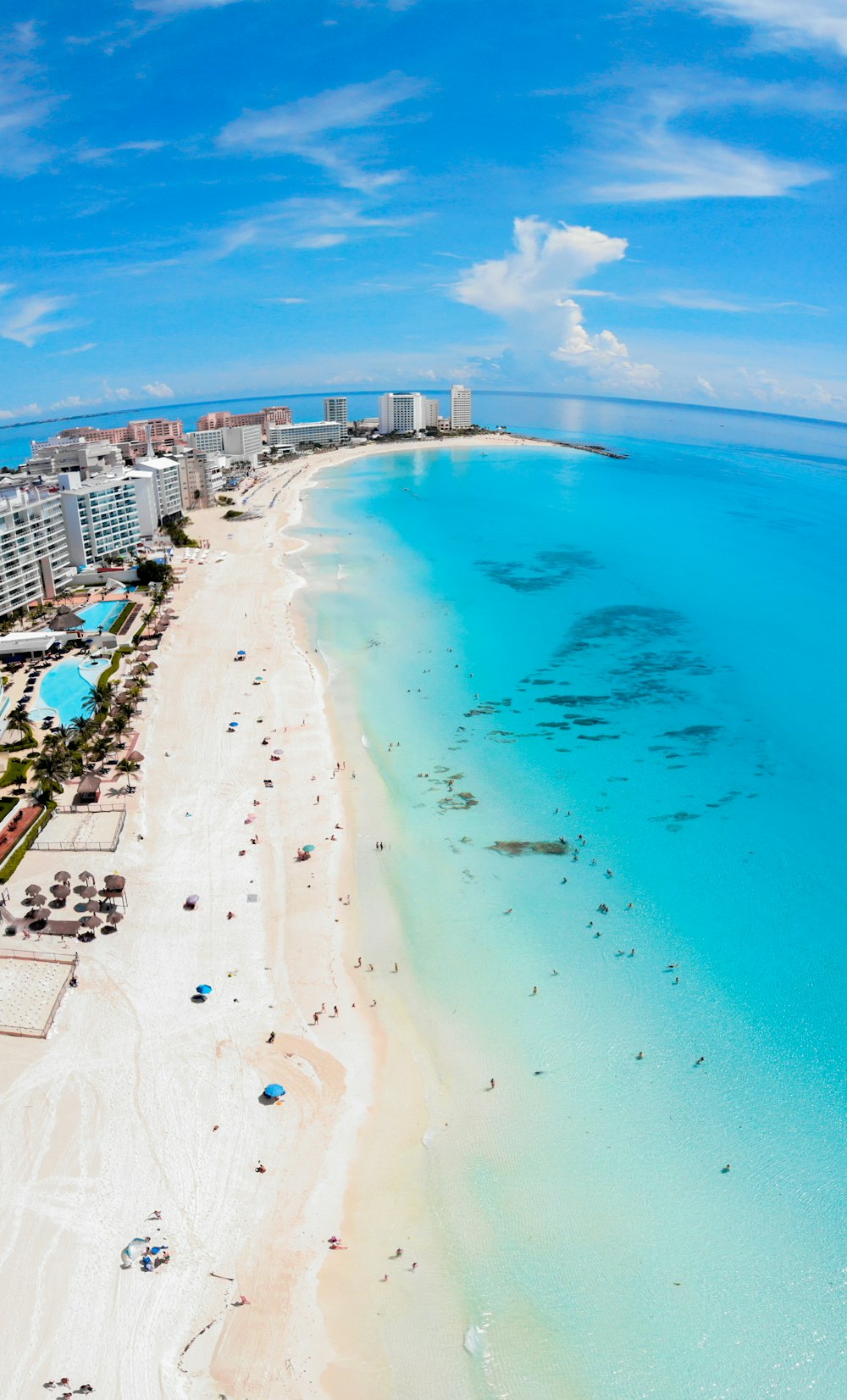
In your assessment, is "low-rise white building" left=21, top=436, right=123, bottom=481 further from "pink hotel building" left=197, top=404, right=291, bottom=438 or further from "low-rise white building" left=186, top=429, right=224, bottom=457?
"pink hotel building" left=197, top=404, right=291, bottom=438

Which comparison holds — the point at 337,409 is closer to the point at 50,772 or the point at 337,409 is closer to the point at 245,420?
the point at 245,420

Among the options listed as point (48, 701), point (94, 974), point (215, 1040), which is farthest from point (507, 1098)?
point (48, 701)

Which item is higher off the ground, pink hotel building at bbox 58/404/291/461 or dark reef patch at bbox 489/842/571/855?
pink hotel building at bbox 58/404/291/461

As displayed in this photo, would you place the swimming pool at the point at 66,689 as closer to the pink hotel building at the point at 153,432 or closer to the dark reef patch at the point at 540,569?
the dark reef patch at the point at 540,569

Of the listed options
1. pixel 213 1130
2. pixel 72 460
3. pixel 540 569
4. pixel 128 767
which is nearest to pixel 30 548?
pixel 128 767

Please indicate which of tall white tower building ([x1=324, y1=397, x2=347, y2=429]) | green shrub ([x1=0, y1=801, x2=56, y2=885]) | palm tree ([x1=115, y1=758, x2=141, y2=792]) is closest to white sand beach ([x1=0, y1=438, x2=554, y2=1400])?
green shrub ([x1=0, y1=801, x2=56, y2=885])

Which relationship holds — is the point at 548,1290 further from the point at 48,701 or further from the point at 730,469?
the point at 730,469

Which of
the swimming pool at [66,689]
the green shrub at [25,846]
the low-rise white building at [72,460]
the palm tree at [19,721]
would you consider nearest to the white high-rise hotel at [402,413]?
the low-rise white building at [72,460]
